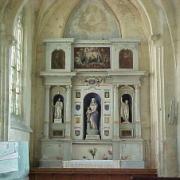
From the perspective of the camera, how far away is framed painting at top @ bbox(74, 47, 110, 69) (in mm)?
25000

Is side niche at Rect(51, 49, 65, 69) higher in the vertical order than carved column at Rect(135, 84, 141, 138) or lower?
higher

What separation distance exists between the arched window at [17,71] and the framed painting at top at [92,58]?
3.22m

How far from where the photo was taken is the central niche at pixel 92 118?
24.5 metres

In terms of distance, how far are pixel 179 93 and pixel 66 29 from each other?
9388 mm

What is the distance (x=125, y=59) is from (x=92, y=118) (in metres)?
3.39

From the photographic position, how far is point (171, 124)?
18.5 meters

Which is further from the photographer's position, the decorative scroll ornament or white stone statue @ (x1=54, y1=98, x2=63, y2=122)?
the decorative scroll ornament

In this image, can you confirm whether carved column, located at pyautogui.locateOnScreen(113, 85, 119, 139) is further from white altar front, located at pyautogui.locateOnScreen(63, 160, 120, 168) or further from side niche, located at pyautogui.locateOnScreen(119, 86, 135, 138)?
white altar front, located at pyautogui.locateOnScreen(63, 160, 120, 168)

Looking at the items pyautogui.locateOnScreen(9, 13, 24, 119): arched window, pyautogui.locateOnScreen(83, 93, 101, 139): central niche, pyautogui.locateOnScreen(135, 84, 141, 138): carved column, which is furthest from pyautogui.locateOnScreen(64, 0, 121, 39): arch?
pyautogui.locateOnScreen(9, 13, 24, 119): arched window

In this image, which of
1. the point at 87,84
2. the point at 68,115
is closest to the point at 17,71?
the point at 68,115

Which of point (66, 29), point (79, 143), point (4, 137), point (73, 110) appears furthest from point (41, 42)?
point (4, 137)

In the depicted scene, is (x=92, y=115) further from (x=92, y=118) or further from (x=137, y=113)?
(x=137, y=113)

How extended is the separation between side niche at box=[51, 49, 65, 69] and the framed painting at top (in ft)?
2.16

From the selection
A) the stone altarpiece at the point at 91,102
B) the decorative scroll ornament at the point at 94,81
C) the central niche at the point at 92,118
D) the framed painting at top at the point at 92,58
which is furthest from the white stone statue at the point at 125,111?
the framed painting at top at the point at 92,58
